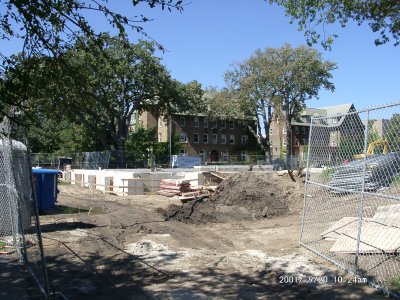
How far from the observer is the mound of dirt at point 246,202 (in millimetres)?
15500

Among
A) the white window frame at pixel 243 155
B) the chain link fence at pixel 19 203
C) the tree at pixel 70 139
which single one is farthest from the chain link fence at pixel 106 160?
the chain link fence at pixel 19 203

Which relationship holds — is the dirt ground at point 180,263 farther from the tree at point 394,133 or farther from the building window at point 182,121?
the building window at point 182,121

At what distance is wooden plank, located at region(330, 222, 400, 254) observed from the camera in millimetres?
7195

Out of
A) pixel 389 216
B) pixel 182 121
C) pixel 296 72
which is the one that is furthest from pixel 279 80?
pixel 389 216

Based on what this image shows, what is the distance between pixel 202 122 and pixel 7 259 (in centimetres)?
6821

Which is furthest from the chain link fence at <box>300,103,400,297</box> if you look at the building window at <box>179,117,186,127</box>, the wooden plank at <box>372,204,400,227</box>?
the building window at <box>179,117,186,127</box>

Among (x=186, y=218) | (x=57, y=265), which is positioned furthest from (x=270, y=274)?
(x=186, y=218)

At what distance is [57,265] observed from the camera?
8.05 m

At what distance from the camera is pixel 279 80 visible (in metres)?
57.5

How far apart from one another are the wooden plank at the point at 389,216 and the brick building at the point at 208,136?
6009 centimetres

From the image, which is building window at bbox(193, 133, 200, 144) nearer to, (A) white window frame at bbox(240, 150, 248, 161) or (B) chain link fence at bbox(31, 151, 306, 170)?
(A) white window frame at bbox(240, 150, 248, 161)

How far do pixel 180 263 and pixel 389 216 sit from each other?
3784 mm

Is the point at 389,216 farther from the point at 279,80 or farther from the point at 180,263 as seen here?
the point at 279,80

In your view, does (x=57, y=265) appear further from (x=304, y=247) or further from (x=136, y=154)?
(x=136, y=154)
